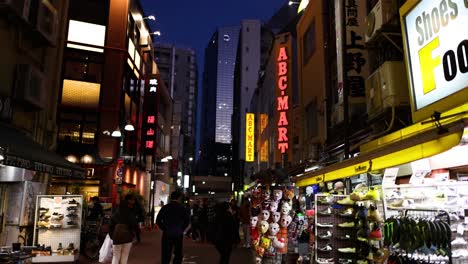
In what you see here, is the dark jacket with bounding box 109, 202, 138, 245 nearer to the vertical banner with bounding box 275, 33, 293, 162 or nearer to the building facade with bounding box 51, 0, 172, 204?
the building facade with bounding box 51, 0, 172, 204

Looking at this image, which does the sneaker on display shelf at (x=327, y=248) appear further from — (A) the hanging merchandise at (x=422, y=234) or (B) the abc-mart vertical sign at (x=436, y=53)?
(B) the abc-mart vertical sign at (x=436, y=53)

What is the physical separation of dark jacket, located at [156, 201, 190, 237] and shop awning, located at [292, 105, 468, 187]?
12.0 ft

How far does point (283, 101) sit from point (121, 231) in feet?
51.5

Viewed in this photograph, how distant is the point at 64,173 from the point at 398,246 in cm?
933

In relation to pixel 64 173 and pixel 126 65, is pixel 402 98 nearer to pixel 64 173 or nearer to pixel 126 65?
pixel 64 173

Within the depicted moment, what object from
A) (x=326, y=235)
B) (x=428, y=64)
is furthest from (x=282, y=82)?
(x=428, y=64)

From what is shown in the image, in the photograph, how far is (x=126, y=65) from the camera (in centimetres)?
2822

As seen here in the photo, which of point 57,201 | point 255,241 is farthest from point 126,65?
point 255,241

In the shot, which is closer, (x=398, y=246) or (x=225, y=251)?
(x=398, y=246)

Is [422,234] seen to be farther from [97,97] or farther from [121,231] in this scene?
[97,97]

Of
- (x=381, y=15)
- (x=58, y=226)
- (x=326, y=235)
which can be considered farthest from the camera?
(x=58, y=226)

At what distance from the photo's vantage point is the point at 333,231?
29.0 feet

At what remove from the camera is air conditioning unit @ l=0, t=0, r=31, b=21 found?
11.2 metres

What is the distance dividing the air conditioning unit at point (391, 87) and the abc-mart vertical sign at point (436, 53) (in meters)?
1.97
